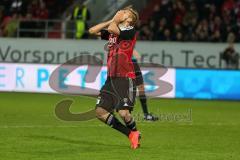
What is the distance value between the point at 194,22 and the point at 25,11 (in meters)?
7.50

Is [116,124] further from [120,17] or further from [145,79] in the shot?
[145,79]

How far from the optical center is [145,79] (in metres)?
24.1

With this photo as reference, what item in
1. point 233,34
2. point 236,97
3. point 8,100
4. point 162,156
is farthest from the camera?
point 233,34

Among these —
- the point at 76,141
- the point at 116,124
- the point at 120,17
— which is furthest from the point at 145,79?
the point at 120,17

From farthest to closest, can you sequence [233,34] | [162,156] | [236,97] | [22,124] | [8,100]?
[233,34], [236,97], [8,100], [22,124], [162,156]

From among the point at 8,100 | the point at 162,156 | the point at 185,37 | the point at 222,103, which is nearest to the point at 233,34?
the point at 185,37

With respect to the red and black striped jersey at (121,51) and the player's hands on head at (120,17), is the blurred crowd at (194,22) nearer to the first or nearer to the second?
the red and black striped jersey at (121,51)

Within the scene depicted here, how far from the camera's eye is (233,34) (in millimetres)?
26656

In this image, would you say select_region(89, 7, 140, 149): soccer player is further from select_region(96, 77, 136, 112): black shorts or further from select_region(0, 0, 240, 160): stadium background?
select_region(0, 0, 240, 160): stadium background

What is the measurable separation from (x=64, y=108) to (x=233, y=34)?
8712 millimetres

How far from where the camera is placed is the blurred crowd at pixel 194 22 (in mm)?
27031

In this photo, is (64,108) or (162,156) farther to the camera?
(64,108)

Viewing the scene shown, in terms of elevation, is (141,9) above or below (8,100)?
above

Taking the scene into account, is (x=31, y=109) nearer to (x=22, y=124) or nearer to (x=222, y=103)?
(x=22, y=124)
